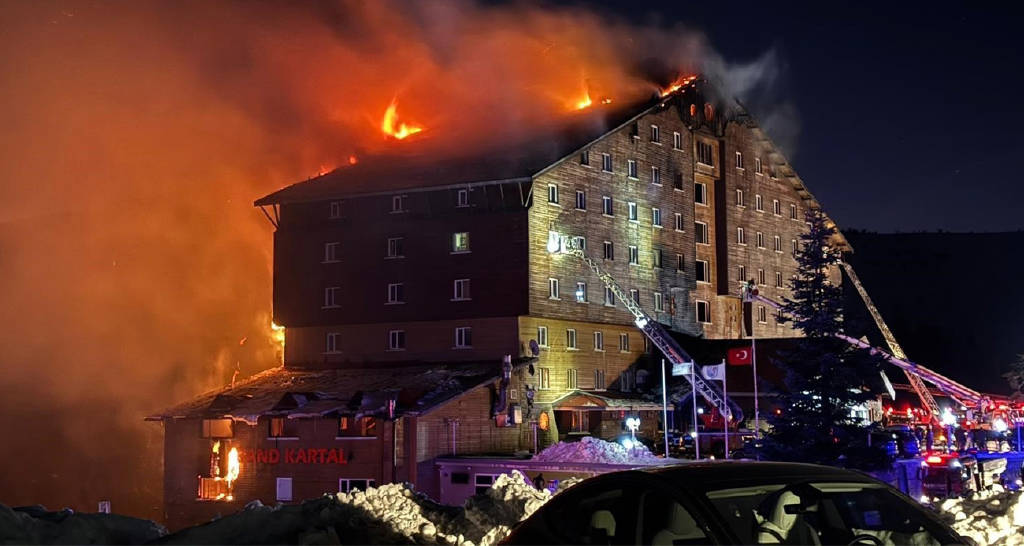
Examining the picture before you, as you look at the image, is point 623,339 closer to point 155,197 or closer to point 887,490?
point 155,197

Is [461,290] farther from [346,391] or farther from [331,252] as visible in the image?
[331,252]

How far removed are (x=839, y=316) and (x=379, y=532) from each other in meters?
28.6

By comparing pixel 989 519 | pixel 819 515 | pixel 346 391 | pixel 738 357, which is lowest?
pixel 989 519

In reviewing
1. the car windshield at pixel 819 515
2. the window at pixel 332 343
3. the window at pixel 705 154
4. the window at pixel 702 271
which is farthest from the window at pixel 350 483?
the car windshield at pixel 819 515

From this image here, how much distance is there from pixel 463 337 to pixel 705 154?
22093 mm

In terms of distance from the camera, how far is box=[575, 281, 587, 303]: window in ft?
178

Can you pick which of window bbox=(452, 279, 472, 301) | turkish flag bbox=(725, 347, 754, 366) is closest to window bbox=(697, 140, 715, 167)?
turkish flag bbox=(725, 347, 754, 366)

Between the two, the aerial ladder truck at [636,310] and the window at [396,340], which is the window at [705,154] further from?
the window at [396,340]

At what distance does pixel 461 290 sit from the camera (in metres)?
52.9

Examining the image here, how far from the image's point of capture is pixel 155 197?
79688mm

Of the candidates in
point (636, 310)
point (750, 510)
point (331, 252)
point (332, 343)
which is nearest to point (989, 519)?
point (750, 510)

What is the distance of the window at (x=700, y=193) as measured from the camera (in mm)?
64812

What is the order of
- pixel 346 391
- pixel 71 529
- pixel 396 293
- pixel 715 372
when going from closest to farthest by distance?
1. pixel 71 529
2. pixel 715 372
3. pixel 346 391
4. pixel 396 293

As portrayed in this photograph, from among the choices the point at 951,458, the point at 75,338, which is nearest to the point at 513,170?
the point at 951,458
